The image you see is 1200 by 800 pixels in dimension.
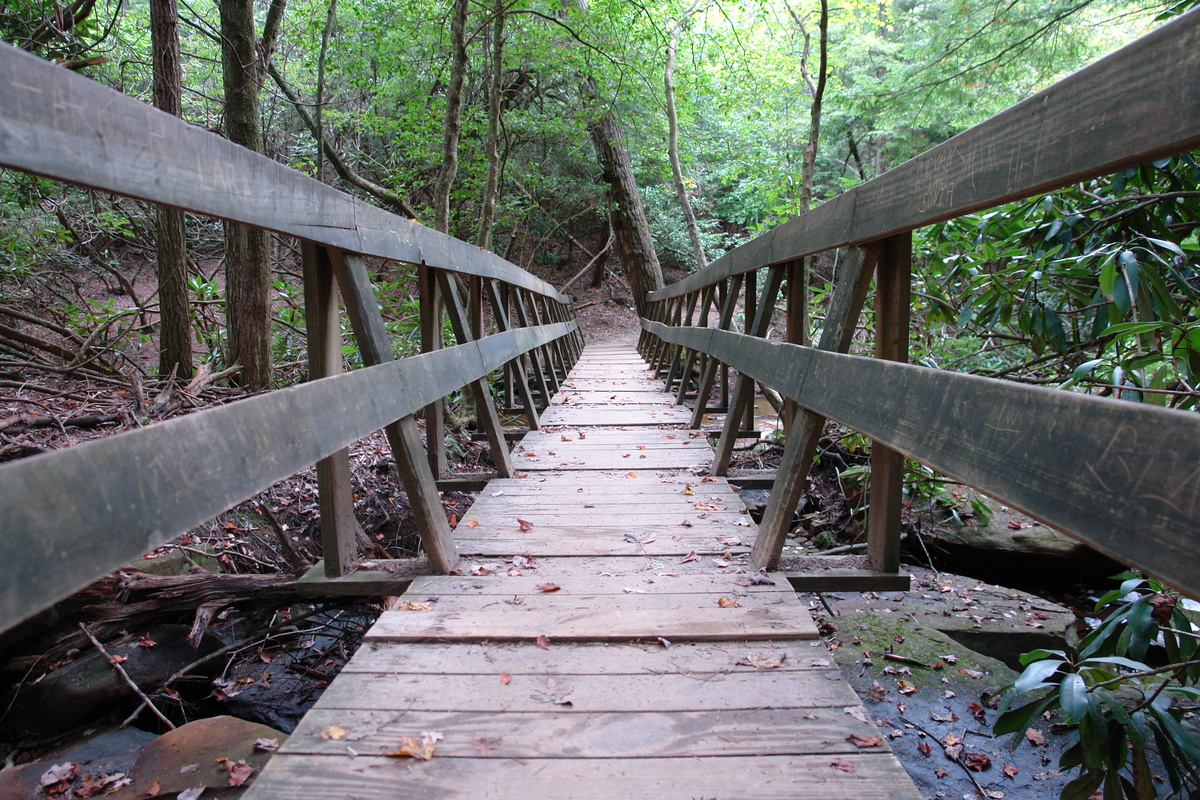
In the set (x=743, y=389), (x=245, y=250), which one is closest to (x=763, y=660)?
(x=743, y=389)

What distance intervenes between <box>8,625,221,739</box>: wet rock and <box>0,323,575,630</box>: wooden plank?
1.98 m

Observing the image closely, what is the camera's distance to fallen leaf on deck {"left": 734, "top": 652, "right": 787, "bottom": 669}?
6.03 feet

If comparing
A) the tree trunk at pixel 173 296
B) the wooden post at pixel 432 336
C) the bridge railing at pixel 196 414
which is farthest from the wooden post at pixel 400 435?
the tree trunk at pixel 173 296

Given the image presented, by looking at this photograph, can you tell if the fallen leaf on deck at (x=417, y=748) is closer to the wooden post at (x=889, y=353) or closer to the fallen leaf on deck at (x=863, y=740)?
the fallen leaf on deck at (x=863, y=740)

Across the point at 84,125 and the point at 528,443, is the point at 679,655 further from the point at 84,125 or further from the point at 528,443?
the point at 528,443

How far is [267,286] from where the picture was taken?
18.2ft

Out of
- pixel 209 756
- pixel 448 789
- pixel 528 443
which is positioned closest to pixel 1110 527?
pixel 448 789

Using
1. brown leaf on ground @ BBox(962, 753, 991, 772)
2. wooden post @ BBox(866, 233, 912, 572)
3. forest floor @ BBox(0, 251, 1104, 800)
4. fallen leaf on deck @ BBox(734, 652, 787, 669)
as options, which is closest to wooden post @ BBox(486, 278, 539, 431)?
forest floor @ BBox(0, 251, 1104, 800)

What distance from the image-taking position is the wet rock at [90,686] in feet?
8.68

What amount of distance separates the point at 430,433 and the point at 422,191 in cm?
1245

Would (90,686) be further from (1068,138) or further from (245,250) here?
(245,250)

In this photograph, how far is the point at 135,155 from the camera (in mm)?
1064

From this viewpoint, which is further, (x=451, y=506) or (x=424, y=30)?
(x=424, y=30)

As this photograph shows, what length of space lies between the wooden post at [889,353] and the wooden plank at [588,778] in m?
0.79
